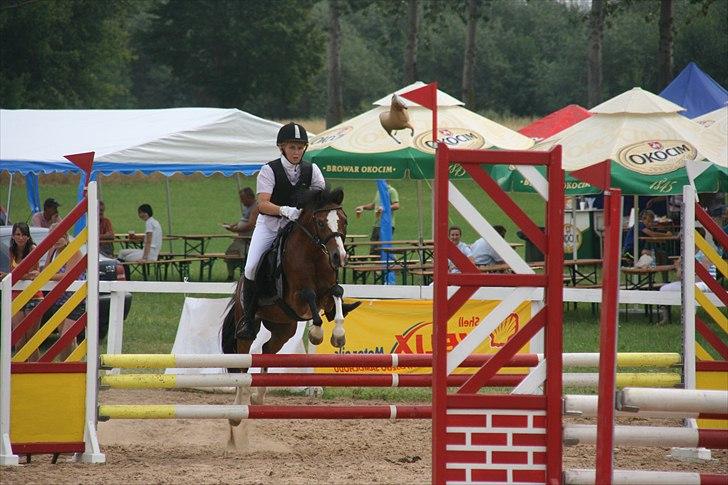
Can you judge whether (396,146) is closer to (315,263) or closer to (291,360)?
(315,263)

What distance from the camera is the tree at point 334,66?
122 ft

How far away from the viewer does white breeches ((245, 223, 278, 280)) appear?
841 cm

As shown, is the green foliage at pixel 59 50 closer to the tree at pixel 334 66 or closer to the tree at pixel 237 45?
the tree at pixel 237 45

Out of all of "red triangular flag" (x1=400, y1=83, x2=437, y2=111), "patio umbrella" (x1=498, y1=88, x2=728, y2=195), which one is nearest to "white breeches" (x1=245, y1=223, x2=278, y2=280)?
"red triangular flag" (x1=400, y1=83, x2=437, y2=111)

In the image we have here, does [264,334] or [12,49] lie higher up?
[12,49]

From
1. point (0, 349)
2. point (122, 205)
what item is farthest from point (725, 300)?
point (122, 205)

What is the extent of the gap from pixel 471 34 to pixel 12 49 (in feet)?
57.4

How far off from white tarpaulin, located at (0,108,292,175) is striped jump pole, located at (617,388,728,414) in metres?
11.3

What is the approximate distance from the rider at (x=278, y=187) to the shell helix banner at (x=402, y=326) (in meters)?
2.34

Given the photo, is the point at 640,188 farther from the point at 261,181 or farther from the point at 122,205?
the point at 122,205

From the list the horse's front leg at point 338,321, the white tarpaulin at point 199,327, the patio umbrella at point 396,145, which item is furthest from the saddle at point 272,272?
the patio umbrella at point 396,145

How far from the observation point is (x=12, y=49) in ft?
138

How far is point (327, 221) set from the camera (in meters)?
7.85

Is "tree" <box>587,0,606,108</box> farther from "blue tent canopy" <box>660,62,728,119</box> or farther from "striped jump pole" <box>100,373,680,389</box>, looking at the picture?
"striped jump pole" <box>100,373,680,389</box>
